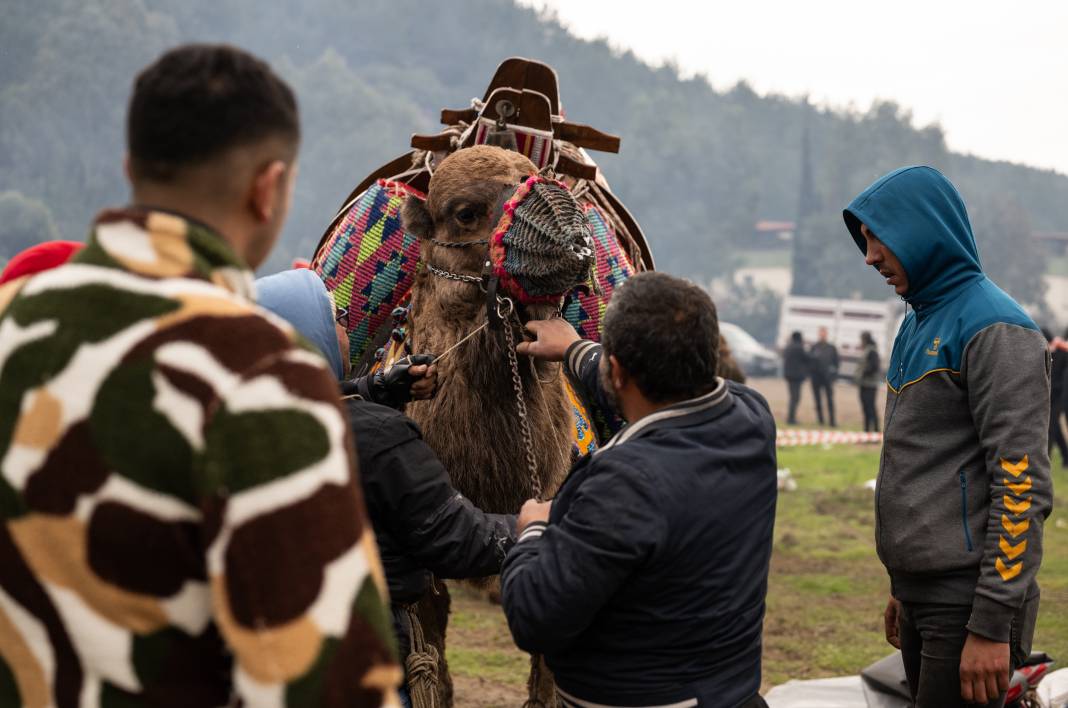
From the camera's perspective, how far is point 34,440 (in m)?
1.29

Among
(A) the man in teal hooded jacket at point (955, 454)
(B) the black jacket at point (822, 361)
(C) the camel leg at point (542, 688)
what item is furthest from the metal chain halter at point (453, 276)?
(B) the black jacket at point (822, 361)

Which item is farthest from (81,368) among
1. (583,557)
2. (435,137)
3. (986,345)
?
(435,137)

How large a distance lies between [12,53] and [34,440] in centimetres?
5895

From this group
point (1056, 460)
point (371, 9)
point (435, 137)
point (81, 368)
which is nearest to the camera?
point (81, 368)

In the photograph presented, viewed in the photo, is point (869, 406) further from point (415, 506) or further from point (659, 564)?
point (659, 564)

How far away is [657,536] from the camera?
76.6 inches

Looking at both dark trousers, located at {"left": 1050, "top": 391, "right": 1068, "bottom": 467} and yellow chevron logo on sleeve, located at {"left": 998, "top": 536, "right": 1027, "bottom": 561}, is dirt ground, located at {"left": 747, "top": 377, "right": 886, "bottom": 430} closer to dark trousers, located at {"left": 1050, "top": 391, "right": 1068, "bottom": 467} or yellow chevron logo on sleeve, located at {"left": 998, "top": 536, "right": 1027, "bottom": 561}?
dark trousers, located at {"left": 1050, "top": 391, "right": 1068, "bottom": 467}

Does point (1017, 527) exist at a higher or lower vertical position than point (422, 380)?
lower

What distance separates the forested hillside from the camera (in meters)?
51.2

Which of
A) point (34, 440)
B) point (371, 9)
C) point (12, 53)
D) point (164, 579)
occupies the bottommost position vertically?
point (164, 579)

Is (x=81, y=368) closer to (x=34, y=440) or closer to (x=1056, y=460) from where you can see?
(x=34, y=440)

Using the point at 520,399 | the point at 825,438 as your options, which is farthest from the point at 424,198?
the point at 825,438

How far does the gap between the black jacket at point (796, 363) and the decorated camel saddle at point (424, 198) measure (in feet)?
56.5

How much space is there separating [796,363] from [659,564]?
2008 cm
